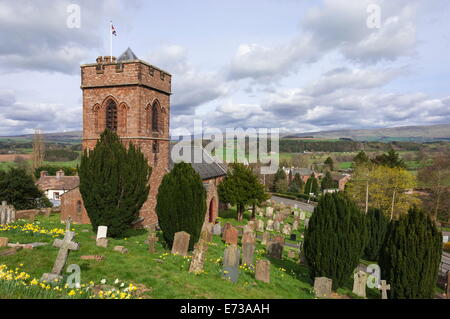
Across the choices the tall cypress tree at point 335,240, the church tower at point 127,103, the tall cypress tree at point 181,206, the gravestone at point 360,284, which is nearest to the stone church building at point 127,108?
the church tower at point 127,103

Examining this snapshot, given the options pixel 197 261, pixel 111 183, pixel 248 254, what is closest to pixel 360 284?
pixel 248 254

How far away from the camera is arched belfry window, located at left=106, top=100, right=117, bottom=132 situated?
19567 millimetres

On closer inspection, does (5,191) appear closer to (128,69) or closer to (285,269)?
(128,69)

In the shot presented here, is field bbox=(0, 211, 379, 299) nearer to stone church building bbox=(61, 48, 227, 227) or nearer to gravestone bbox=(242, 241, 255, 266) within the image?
gravestone bbox=(242, 241, 255, 266)

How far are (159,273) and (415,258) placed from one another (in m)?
9.17

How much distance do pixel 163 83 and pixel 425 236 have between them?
17675 millimetres

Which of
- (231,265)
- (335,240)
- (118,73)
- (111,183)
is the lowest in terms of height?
(231,265)

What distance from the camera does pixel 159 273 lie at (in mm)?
9711

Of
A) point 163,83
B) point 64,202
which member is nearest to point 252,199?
point 163,83

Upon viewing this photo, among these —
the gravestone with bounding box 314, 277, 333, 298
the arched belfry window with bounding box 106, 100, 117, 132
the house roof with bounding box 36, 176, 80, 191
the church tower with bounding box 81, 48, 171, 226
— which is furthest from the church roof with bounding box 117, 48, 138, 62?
the house roof with bounding box 36, 176, 80, 191

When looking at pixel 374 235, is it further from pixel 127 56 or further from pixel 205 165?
pixel 127 56

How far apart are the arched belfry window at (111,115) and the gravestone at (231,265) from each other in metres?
12.3

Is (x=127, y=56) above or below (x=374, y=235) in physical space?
above
